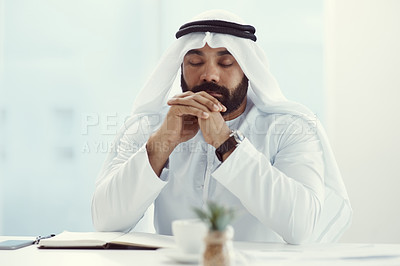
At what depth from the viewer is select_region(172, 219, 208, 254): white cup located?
138 cm

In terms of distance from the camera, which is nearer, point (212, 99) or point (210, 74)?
point (212, 99)

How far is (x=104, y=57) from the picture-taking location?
439cm

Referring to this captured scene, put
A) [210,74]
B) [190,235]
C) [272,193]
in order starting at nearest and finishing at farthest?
[190,235], [272,193], [210,74]

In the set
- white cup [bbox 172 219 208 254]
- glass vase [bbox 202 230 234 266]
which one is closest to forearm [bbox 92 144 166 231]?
white cup [bbox 172 219 208 254]

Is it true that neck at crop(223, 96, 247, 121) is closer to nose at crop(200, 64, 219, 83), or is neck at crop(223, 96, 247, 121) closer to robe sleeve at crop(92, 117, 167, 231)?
nose at crop(200, 64, 219, 83)

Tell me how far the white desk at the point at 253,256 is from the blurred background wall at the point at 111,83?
2116 millimetres

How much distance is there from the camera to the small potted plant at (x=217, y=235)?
1.12 meters

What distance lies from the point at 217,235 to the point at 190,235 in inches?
10.5

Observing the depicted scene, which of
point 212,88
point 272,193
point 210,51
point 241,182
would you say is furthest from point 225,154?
point 210,51

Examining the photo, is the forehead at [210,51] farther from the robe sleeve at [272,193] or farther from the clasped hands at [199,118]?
the robe sleeve at [272,193]

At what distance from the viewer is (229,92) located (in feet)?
8.16

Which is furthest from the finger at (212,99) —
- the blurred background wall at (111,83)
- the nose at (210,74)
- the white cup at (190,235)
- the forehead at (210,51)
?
the blurred background wall at (111,83)

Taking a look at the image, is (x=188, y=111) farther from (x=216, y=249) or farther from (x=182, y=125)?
(x=216, y=249)

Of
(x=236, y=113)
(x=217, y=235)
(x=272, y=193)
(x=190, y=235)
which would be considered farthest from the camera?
(x=236, y=113)
